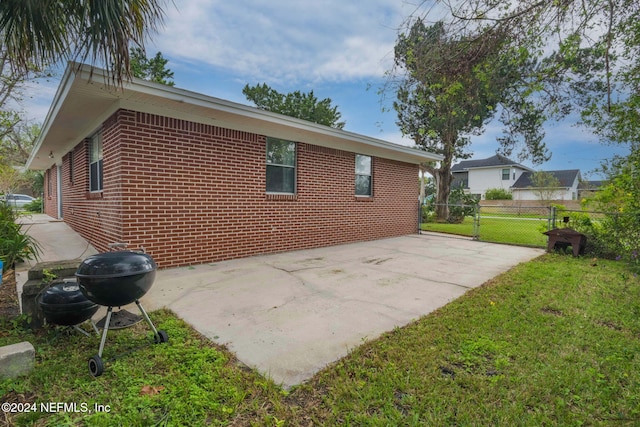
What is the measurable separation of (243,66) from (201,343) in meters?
10.4

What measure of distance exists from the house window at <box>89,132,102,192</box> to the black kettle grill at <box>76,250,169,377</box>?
5433 mm

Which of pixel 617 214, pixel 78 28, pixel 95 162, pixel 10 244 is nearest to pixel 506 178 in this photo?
pixel 617 214

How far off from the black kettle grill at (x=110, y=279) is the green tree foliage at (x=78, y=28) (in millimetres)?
1907

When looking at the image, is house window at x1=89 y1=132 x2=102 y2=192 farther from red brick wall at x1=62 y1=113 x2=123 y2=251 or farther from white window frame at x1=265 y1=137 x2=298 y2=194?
white window frame at x1=265 y1=137 x2=298 y2=194

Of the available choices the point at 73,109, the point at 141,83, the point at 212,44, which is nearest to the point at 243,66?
the point at 212,44

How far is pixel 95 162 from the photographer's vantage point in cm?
718

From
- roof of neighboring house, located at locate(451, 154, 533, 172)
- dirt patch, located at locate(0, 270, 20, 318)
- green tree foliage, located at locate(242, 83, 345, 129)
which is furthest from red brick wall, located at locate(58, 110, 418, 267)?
roof of neighboring house, located at locate(451, 154, 533, 172)

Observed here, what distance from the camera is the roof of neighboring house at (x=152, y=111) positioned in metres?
4.54

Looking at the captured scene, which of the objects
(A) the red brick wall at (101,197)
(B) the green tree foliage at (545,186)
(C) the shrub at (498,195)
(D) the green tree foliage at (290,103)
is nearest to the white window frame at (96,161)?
(A) the red brick wall at (101,197)

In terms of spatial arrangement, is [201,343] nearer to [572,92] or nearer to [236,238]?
[236,238]

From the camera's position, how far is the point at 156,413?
1.87m

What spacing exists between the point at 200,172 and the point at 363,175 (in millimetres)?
5074

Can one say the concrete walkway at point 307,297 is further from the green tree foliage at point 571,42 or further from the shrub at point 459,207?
the shrub at point 459,207

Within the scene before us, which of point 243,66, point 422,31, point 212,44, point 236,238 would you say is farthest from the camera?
point 243,66
